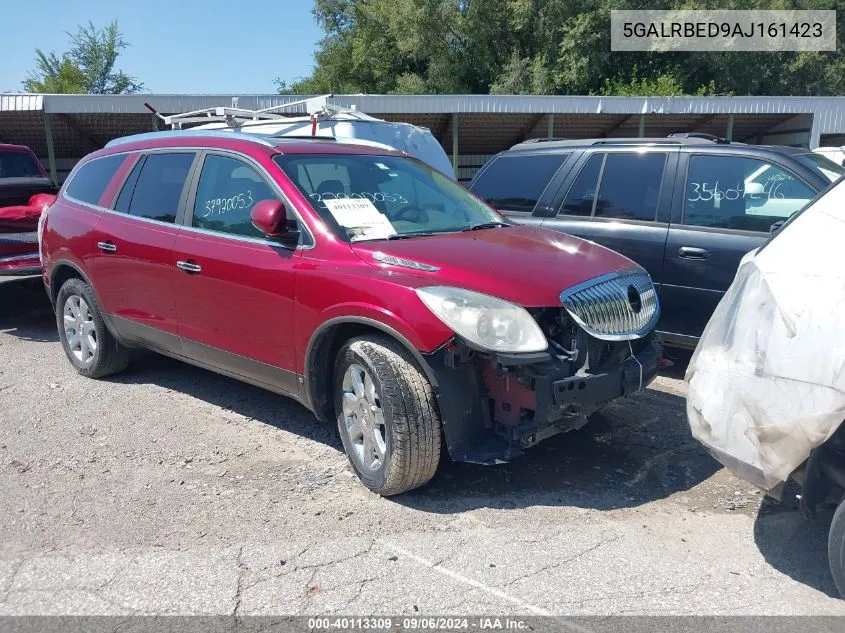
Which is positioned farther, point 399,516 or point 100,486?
point 100,486

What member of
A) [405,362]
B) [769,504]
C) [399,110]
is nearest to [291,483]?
[405,362]

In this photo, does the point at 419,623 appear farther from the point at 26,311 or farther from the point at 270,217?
the point at 26,311

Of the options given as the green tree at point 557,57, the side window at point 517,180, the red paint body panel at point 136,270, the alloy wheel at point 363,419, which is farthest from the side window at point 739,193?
the green tree at point 557,57

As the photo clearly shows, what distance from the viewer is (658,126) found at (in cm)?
1889

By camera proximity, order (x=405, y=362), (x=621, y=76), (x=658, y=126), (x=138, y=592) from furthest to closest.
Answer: (x=621, y=76) → (x=658, y=126) → (x=405, y=362) → (x=138, y=592)

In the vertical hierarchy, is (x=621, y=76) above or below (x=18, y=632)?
above

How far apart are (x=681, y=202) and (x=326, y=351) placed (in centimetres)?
324

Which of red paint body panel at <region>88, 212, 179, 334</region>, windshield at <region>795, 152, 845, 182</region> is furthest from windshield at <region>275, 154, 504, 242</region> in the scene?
windshield at <region>795, 152, 845, 182</region>

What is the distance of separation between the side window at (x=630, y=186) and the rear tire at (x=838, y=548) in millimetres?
3414

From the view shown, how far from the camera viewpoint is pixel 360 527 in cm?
358

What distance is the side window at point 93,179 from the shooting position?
5590mm

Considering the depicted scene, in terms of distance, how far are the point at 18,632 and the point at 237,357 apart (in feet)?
6.50

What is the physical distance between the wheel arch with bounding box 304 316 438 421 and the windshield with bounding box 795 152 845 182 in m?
3.71

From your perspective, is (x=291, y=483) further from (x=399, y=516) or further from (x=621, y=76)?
(x=621, y=76)
